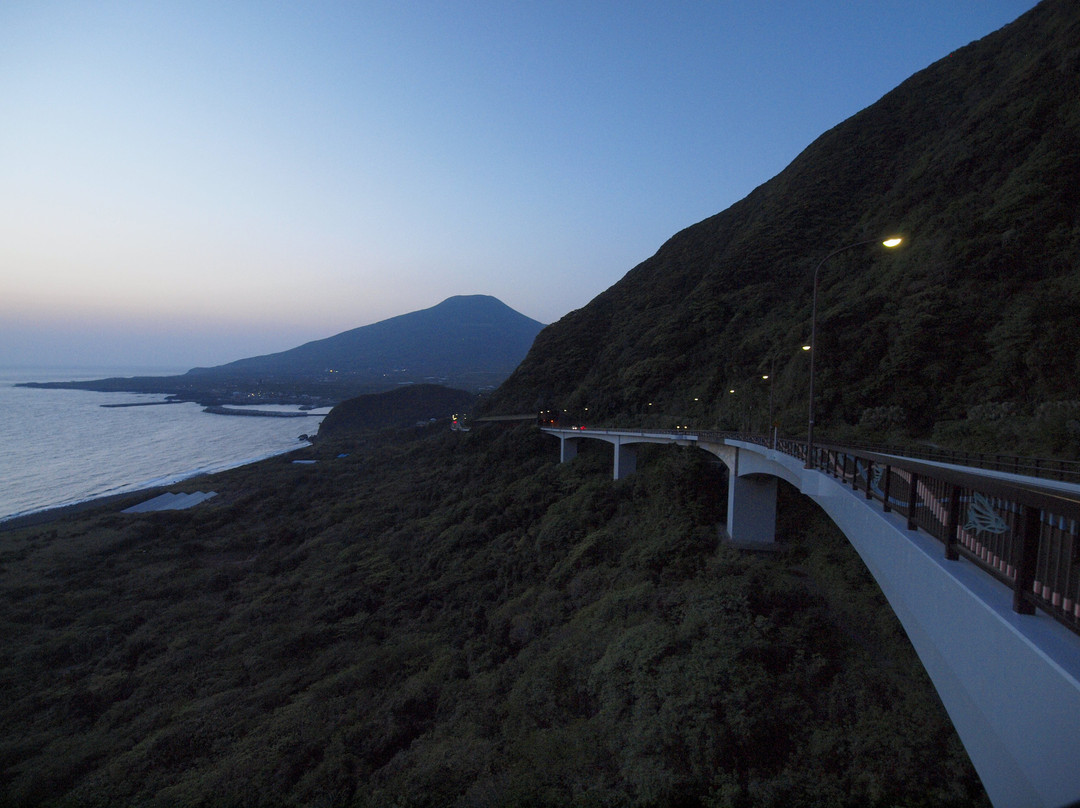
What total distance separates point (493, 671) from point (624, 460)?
21274mm

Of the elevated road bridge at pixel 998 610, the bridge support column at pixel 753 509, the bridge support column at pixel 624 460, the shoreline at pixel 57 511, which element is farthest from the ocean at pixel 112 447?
the elevated road bridge at pixel 998 610

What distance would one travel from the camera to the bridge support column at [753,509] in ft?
70.2

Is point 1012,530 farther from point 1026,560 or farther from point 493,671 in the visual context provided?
point 493,671

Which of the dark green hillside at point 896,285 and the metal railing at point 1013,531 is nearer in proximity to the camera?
the metal railing at point 1013,531

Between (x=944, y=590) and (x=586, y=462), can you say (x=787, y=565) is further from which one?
(x=586, y=462)

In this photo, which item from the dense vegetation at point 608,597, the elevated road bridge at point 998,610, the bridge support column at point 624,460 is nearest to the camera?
the elevated road bridge at point 998,610

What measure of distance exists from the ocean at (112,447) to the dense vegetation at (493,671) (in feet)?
111

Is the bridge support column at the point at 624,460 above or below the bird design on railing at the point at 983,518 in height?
below

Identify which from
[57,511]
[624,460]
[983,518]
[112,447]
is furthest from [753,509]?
[112,447]

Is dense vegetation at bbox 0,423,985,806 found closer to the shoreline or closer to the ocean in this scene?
the shoreline

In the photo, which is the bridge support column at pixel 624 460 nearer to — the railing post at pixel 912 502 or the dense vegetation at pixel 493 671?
the dense vegetation at pixel 493 671

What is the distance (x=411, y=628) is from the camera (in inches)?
898

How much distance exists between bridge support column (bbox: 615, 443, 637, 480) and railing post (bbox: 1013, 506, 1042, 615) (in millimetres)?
32360

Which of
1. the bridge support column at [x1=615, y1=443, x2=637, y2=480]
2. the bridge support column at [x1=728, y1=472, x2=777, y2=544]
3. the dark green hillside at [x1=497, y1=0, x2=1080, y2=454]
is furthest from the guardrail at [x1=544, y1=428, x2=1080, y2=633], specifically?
the bridge support column at [x1=615, y1=443, x2=637, y2=480]
